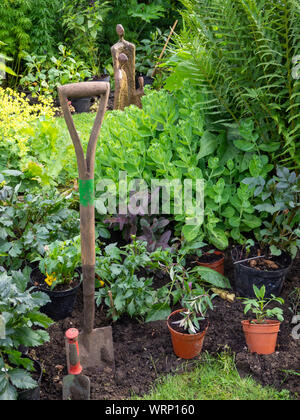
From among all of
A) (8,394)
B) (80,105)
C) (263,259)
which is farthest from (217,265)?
(80,105)

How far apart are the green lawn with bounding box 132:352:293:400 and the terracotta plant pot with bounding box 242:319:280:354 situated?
0.13m

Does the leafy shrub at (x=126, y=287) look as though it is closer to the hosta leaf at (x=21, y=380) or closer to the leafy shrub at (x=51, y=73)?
the hosta leaf at (x=21, y=380)

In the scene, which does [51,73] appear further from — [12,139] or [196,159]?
[196,159]

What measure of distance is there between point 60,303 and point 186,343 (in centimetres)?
74

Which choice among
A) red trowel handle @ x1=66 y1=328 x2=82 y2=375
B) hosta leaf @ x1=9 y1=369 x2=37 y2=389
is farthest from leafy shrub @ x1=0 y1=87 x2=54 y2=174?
hosta leaf @ x1=9 y1=369 x2=37 y2=389

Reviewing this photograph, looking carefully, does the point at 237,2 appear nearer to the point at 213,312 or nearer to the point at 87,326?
the point at 213,312

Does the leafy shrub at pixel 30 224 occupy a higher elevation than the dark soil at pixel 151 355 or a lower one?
higher

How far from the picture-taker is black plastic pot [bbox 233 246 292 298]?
8.86 feet

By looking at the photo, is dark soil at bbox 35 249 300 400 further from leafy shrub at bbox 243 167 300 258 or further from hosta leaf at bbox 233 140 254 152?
hosta leaf at bbox 233 140 254 152

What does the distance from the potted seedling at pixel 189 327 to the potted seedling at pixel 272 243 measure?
433 mm

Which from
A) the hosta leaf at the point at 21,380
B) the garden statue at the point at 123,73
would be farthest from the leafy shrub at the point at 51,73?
the hosta leaf at the point at 21,380

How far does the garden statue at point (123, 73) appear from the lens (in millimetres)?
5254

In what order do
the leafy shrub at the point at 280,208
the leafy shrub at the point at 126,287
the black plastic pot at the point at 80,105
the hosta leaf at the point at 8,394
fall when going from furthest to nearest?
the black plastic pot at the point at 80,105, the leafy shrub at the point at 280,208, the leafy shrub at the point at 126,287, the hosta leaf at the point at 8,394
